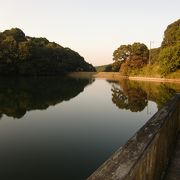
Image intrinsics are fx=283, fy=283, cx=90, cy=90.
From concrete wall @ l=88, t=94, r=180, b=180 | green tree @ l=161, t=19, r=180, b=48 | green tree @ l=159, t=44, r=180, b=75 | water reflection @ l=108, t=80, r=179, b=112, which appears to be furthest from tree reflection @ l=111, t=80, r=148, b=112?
green tree @ l=161, t=19, r=180, b=48

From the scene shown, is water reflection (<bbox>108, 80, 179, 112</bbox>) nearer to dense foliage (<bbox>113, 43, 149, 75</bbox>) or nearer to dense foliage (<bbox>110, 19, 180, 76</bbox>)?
dense foliage (<bbox>110, 19, 180, 76</bbox>)

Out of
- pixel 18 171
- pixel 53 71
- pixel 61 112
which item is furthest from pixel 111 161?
pixel 53 71

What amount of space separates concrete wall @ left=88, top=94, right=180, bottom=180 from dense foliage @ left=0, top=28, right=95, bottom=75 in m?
62.1

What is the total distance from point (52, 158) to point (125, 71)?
6497 cm

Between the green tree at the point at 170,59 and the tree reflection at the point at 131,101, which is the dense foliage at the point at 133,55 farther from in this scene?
the tree reflection at the point at 131,101

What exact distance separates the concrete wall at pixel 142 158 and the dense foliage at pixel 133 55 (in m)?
65.6

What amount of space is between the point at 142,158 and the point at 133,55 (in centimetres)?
7122

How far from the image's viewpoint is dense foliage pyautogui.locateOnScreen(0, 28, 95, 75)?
64.9 metres

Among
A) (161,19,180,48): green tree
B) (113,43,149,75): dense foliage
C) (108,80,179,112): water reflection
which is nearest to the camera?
(108,80,179,112): water reflection

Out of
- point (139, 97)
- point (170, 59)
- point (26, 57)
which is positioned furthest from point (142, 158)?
point (26, 57)

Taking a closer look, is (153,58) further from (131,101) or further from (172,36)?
(131,101)

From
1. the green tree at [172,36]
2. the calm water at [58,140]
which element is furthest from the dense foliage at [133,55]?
the calm water at [58,140]

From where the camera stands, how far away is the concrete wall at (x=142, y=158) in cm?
252

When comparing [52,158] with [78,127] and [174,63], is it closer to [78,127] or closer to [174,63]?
[78,127]
